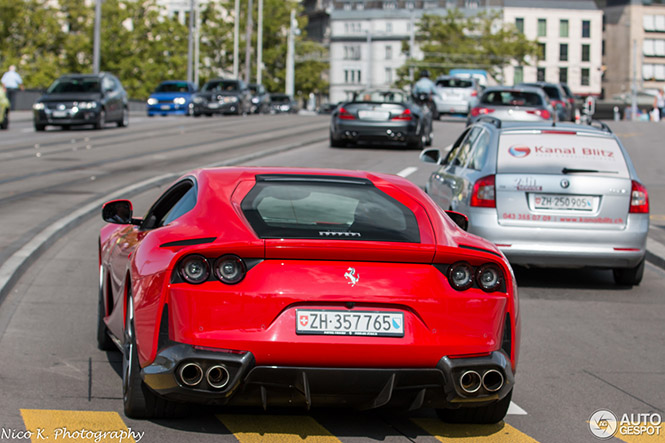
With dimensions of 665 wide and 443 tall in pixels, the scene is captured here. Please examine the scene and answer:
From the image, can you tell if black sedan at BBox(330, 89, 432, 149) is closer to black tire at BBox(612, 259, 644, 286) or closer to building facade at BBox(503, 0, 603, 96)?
black tire at BBox(612, 259, 644, 286)

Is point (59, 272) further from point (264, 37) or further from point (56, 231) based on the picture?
point (264, 37)

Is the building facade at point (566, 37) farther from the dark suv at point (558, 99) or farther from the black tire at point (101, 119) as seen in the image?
the black tire at point (101, 119)

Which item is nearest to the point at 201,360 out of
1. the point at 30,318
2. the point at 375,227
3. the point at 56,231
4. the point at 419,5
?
the point at 375,227

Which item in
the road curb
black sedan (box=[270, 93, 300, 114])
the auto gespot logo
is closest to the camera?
the road curb

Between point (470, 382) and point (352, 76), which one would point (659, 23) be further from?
point (470, 382)

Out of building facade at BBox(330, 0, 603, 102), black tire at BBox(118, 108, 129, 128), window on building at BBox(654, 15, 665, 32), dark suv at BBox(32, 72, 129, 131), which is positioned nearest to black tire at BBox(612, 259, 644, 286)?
dark suv at BBox(32, 72, 129, 131)

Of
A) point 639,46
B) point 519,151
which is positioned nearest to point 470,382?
point 519,151

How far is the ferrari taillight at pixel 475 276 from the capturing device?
205 inches

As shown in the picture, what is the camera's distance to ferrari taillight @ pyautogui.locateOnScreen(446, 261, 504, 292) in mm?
5195

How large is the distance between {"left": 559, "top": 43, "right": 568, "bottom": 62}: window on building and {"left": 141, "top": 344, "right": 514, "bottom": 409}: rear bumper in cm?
13493

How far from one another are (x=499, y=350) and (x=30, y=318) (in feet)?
13.5

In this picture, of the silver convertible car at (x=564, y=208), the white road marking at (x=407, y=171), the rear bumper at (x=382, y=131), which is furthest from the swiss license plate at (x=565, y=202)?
the rear bumper at (x=382, y=131)

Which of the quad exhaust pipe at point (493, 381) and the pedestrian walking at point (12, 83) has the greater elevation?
the pedestrian walking at point (12, 83)

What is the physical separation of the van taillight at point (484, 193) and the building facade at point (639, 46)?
127943mm
